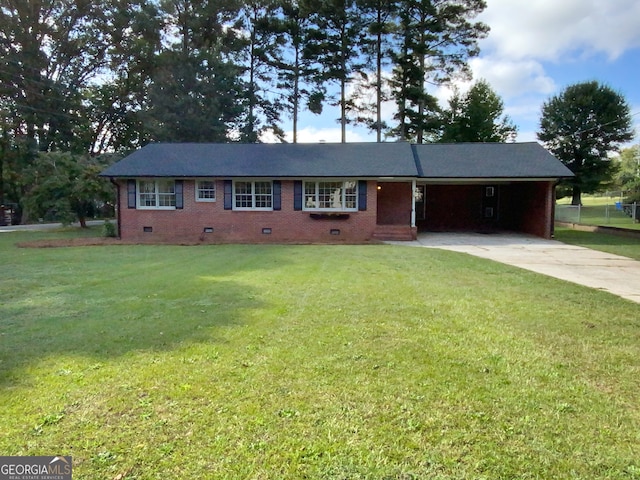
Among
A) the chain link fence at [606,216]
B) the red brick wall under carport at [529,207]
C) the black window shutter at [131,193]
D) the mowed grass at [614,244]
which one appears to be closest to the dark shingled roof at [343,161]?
the black window shutter at [131,193]

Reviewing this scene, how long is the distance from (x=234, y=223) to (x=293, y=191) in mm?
2894

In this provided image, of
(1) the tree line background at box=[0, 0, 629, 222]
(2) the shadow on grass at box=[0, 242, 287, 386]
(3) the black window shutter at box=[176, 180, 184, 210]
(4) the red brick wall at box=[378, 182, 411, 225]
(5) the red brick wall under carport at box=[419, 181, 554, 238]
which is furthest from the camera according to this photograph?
(1) the tree line background at box=[0, 0, 629, 222]

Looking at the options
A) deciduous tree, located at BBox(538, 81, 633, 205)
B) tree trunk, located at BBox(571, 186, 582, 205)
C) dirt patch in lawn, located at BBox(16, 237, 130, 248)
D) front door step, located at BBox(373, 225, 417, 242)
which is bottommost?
dirt patch in lawn, located at BBox(16, 237, 130, 248)

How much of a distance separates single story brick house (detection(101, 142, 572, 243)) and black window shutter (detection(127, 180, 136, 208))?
4 centimetres

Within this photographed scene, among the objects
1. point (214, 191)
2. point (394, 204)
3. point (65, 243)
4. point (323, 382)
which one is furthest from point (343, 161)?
point (323, 382)

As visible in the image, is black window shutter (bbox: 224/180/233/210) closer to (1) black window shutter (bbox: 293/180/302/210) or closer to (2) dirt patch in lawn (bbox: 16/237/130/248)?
(1) black window shutter (bbox: 293/180/302/210)

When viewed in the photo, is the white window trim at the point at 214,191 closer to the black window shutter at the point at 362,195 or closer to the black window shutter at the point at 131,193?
the black window shutter at the point at 131,193

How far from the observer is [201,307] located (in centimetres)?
543

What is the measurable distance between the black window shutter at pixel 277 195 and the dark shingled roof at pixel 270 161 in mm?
451

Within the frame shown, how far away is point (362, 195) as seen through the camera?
17000 millimetres

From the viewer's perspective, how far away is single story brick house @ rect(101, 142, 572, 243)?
55.7ft

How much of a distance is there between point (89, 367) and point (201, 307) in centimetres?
204

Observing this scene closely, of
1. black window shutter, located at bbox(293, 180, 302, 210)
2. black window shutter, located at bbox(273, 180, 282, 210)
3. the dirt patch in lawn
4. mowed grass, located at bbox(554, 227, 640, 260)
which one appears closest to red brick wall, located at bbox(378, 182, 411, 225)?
black window shutter, located at bbox(293, 180, 302, 210)

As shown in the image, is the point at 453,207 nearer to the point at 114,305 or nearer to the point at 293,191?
the point at 293,191
